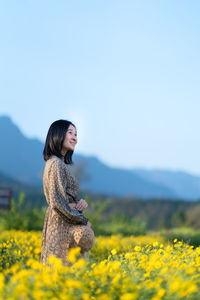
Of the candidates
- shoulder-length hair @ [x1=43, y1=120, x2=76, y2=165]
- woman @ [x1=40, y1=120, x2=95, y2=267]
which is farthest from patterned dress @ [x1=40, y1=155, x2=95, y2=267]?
shoulder-length hair @ [x1=43, y1=120, x2=76, y2=165]

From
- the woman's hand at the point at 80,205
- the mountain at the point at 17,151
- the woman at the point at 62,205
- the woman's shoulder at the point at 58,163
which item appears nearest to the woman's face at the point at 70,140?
the woman at the point at 62,205

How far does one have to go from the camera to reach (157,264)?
2.63 meters

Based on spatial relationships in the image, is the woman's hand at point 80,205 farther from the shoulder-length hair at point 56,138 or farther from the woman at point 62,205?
the shoulder-length hair at point 56,138

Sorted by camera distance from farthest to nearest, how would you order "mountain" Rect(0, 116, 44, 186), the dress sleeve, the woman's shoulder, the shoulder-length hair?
"mountain" Rect(0, 116, 44, 186), the shoulder-length hair, the woman's shoulder, the dress sleeve

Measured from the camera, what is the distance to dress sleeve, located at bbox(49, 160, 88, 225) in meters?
3.22

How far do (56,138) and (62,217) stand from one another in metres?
0.77

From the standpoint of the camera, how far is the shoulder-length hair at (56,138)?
348 centimetres

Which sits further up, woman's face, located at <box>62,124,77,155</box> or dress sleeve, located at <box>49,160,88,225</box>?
woman's face, located at <box>62,124,77,155</box>

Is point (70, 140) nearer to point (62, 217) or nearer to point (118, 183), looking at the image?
point (62, 217)

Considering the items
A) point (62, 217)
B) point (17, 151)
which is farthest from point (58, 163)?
point (17, 151)

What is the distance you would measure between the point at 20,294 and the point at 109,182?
186m

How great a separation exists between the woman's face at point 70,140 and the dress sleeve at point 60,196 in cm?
23

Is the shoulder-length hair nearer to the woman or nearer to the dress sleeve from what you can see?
the woman

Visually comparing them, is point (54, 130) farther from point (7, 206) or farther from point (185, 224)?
point (185, 224)
